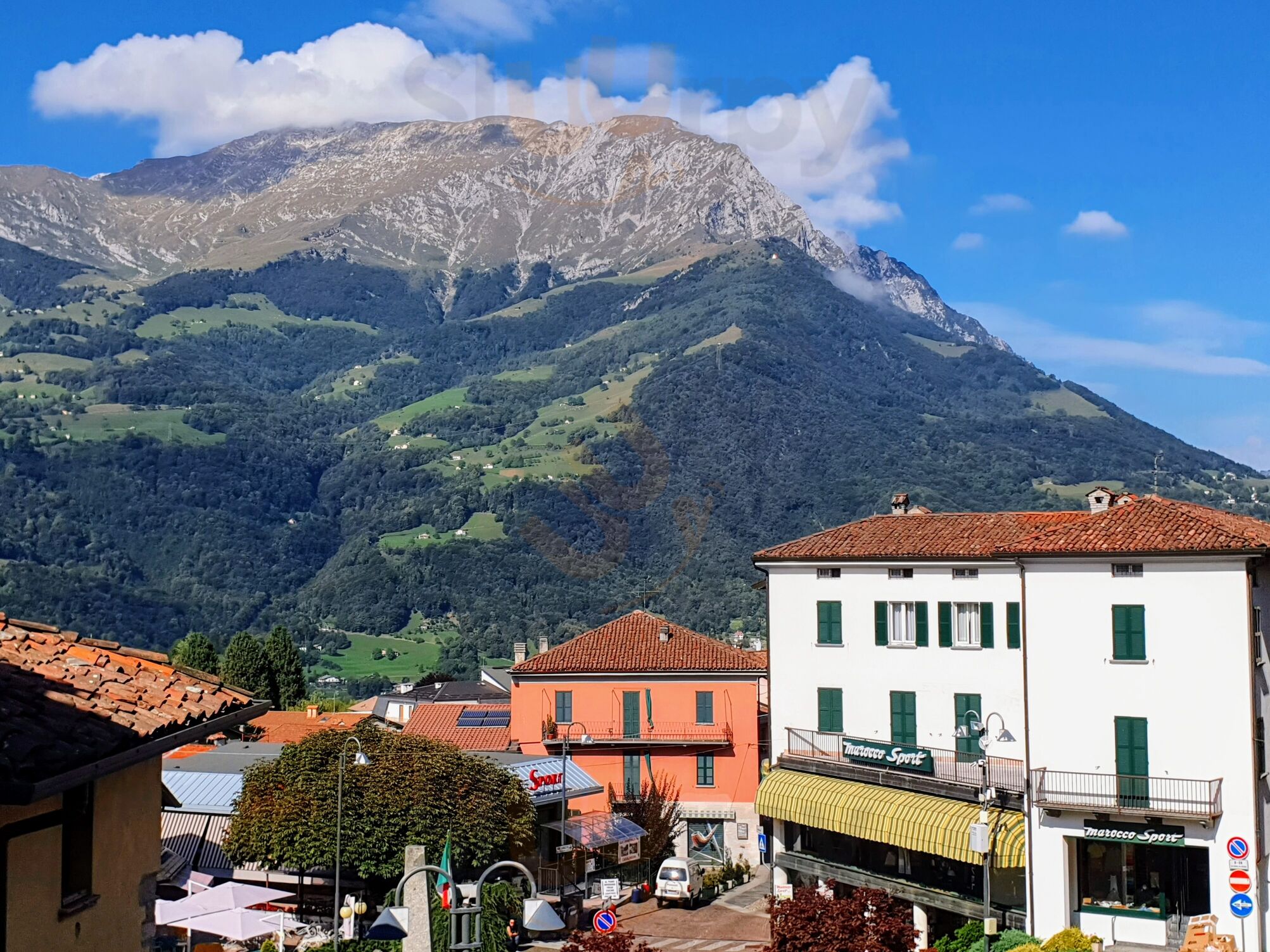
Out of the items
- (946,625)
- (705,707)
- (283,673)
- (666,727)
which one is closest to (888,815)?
(946,625)

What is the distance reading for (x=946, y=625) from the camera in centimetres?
4425

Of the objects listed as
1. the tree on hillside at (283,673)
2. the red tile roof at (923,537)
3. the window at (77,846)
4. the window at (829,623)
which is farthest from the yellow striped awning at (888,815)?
the tree on hillside at (283,673)

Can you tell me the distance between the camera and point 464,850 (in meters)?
40.7

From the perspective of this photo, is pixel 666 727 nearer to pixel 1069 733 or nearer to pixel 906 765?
pixel 906 765

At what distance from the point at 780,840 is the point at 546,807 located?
25.4 feet

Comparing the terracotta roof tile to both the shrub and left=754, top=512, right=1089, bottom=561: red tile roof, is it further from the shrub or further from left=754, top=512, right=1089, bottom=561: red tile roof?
left=754, top=512, right=1089, bottom=561: red tile roof

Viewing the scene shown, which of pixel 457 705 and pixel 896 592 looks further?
pixel 457 705

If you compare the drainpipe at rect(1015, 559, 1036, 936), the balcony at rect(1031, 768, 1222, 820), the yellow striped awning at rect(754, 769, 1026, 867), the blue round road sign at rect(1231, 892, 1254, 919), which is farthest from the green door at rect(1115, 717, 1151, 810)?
the blue round road sign at rect(1231, 892, 1254, 919)

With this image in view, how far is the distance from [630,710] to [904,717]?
1597 cm

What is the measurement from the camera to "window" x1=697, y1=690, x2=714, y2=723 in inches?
2292

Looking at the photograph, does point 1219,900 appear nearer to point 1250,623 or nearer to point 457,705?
point 1250,623

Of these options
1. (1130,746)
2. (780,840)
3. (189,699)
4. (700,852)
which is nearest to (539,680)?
(700,852)

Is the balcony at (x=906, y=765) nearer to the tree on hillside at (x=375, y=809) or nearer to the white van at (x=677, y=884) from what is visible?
the white van at (x=677, y=884)

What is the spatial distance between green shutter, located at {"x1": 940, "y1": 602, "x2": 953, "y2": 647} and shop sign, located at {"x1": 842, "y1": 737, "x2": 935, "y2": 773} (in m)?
3.36
